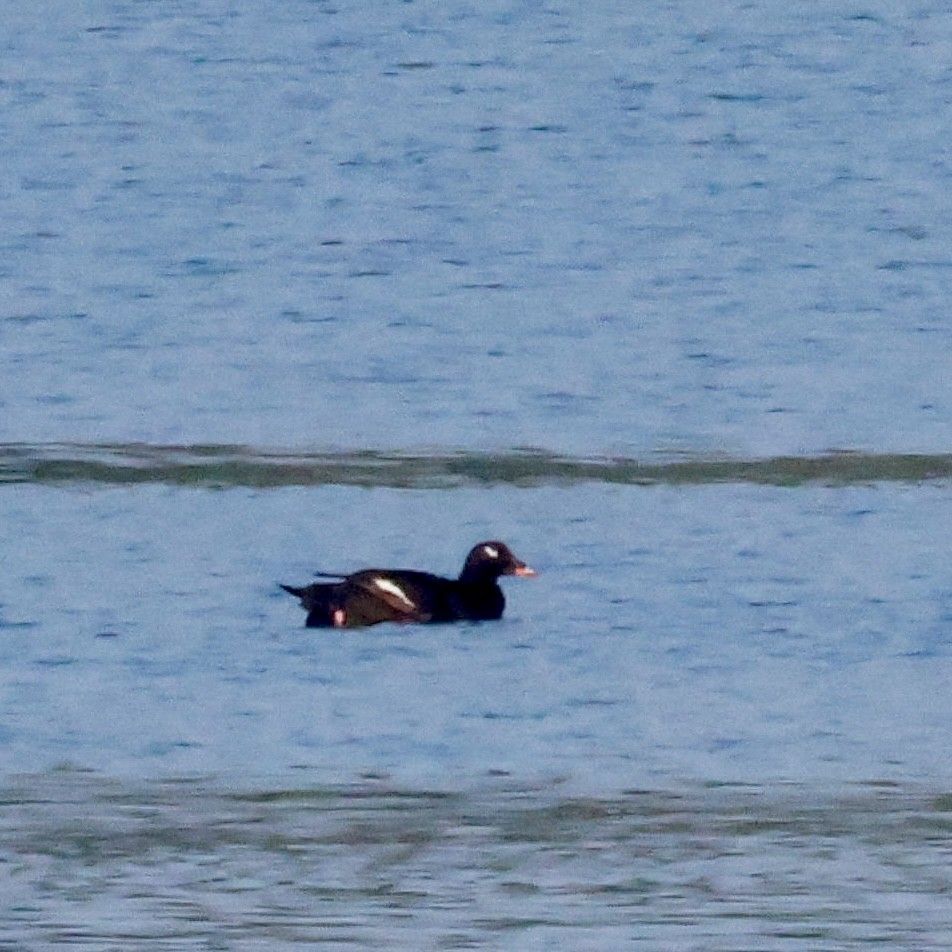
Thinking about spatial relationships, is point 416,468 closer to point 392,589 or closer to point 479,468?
point 479,468

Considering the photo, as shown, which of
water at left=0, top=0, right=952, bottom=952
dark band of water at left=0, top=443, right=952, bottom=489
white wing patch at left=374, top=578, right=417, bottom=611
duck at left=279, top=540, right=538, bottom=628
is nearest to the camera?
water at left=0, top=0, right=952, bottom=952

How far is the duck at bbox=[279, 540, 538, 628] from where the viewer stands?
838 centimetres

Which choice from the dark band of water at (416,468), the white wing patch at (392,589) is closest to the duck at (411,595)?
the white wing patch at (392,589)

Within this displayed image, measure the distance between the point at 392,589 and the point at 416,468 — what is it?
1.52 meters

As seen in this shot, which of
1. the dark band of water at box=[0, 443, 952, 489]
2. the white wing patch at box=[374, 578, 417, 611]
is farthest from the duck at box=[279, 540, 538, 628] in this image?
the dark band of water at box=[0, 443, 952, 489]

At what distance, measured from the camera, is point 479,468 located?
10.1m

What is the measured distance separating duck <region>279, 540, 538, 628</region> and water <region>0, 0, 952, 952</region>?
7 cm

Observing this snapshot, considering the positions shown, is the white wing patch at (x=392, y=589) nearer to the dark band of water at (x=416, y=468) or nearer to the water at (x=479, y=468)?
the water at (x=479, y=468)

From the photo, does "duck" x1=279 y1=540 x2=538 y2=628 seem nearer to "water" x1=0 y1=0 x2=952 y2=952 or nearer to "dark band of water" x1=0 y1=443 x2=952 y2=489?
"water" x1=0 y1=0 x2=952 y2=952

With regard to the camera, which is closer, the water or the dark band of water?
the water

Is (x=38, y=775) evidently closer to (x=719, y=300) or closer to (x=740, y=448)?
(x=740, y=448)

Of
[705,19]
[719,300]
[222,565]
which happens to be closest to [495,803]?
[222,565]

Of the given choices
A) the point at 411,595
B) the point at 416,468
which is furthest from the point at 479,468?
the point at 411,595

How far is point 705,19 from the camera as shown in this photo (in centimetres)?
1609
